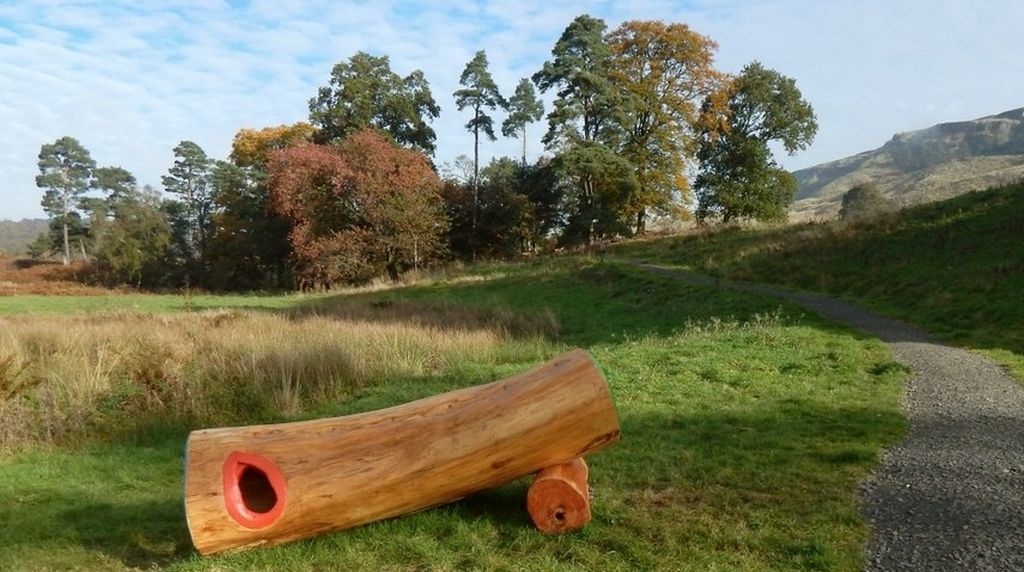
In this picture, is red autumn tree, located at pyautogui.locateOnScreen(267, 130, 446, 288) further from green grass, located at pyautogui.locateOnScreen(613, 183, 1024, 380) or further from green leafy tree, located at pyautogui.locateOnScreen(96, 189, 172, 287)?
green grass, located at pyautogui.locateOnScreen(613, 183, 1024, 380)

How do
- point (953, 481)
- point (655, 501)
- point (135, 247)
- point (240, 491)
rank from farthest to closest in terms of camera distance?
point (135, 247)
point (953, 481)
point (655, 501)
point (240, 491)

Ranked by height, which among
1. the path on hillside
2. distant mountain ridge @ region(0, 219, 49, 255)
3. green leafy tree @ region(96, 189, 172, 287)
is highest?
distant mountain ridge @ region(0, 219, 49, 255)

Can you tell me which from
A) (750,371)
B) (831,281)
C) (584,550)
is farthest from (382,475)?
(831,281)

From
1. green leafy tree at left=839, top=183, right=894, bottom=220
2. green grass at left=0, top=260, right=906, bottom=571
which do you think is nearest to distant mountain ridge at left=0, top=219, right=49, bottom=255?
green leafy tree at left=839, top=183, right=894, bottom=220

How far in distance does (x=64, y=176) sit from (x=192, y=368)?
64342 millimetres

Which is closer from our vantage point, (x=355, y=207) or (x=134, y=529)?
(x=134, y=529)

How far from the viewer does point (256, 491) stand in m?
4.69

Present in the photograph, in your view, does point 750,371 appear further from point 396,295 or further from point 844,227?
point 396,295

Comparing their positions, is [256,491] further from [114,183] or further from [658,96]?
[114,183]

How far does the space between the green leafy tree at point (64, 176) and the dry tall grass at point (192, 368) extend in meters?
55.1

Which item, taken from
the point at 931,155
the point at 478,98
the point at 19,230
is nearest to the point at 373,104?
the point at 478,98

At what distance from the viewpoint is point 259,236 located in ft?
150

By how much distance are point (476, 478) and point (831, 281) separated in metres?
18.0

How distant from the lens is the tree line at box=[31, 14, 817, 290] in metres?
38.5
